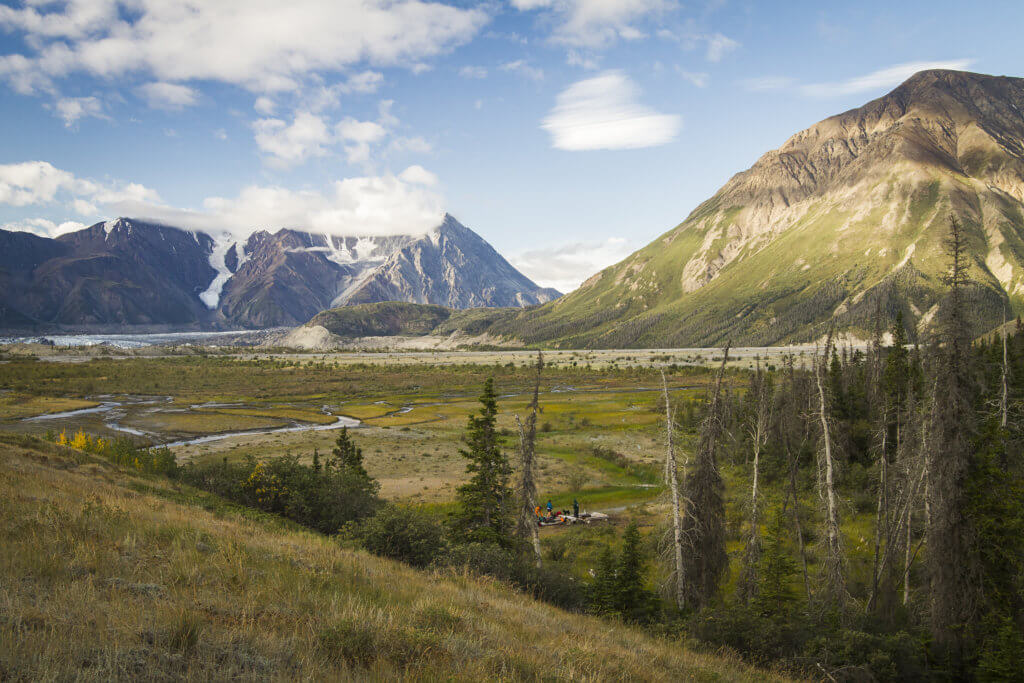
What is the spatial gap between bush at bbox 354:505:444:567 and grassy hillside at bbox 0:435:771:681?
450 cm

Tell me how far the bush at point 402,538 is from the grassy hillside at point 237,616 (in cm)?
450

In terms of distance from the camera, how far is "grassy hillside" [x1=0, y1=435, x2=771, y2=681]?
508 centimetres

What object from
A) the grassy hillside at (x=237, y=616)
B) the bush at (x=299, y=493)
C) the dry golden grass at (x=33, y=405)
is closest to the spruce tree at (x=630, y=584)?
the grassy hillside at (x=237, y=616)

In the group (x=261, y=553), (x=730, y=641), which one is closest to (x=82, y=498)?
(x=261, y=553)

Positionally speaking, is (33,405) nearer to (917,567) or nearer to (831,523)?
(831,523)

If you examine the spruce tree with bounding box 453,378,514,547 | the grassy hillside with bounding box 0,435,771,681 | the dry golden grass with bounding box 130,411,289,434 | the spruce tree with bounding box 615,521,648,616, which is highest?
the grassy hillside with bounding box 0,435,771,681

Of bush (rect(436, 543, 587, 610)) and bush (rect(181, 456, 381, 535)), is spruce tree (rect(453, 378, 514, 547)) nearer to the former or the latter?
bush (rect(436, 543, 587, 610))

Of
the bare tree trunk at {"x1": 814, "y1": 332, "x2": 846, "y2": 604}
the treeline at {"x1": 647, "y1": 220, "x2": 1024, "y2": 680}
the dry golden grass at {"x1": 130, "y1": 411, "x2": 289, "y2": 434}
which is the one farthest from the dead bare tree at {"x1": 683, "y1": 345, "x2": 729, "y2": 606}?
the dry golden grass at {"x1": 130, "y1": 411, "x2": 289, "y2": 434}

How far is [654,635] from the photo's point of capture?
15.3m

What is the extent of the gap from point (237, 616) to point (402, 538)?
1141 centimetres

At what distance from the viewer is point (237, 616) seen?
6.73m

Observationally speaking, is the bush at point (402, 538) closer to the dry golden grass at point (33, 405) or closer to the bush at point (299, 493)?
the bush at point (299, 493)

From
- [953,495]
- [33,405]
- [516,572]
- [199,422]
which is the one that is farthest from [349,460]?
[33,405]

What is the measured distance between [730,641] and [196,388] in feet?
396
